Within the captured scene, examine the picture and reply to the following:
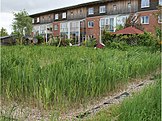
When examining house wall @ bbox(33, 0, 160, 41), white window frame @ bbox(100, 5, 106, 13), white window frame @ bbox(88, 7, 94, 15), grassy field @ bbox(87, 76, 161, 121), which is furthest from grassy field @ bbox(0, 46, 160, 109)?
white window frame @ bbox(88, 7, 94, 15)

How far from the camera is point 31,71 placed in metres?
3.46

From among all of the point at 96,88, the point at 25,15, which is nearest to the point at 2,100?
the point at 96,88

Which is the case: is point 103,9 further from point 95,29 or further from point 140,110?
point 140,110

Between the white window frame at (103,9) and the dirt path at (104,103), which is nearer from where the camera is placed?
the dirt path at (104,103)

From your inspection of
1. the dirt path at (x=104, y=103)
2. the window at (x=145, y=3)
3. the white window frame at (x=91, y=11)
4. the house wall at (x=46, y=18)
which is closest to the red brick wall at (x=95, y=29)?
the white window frame at (x=91, y=11)

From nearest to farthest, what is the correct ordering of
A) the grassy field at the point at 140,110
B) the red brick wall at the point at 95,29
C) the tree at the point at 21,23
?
the grassy field at the point at 140,110 → the red brick wall at the point at 95,29 → the tree at the point at 21,23

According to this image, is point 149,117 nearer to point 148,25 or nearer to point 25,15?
point 148,25

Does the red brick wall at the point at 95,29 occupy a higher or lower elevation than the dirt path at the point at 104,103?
higher

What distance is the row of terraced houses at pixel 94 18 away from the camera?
27391 mm

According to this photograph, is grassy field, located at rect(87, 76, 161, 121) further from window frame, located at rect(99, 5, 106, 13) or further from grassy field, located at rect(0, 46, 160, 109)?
window frame, located at rect(99, 5, 106, 13)

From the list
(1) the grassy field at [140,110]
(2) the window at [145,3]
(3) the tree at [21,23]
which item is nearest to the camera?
(1) the grassy field at [140,110]

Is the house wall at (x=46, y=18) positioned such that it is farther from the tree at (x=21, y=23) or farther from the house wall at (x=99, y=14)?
the tree at (x=21, y=23)

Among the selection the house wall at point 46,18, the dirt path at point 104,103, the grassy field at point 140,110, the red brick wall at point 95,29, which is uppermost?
the house wall at point 46,18

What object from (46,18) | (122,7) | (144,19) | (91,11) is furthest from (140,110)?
(46,18)
